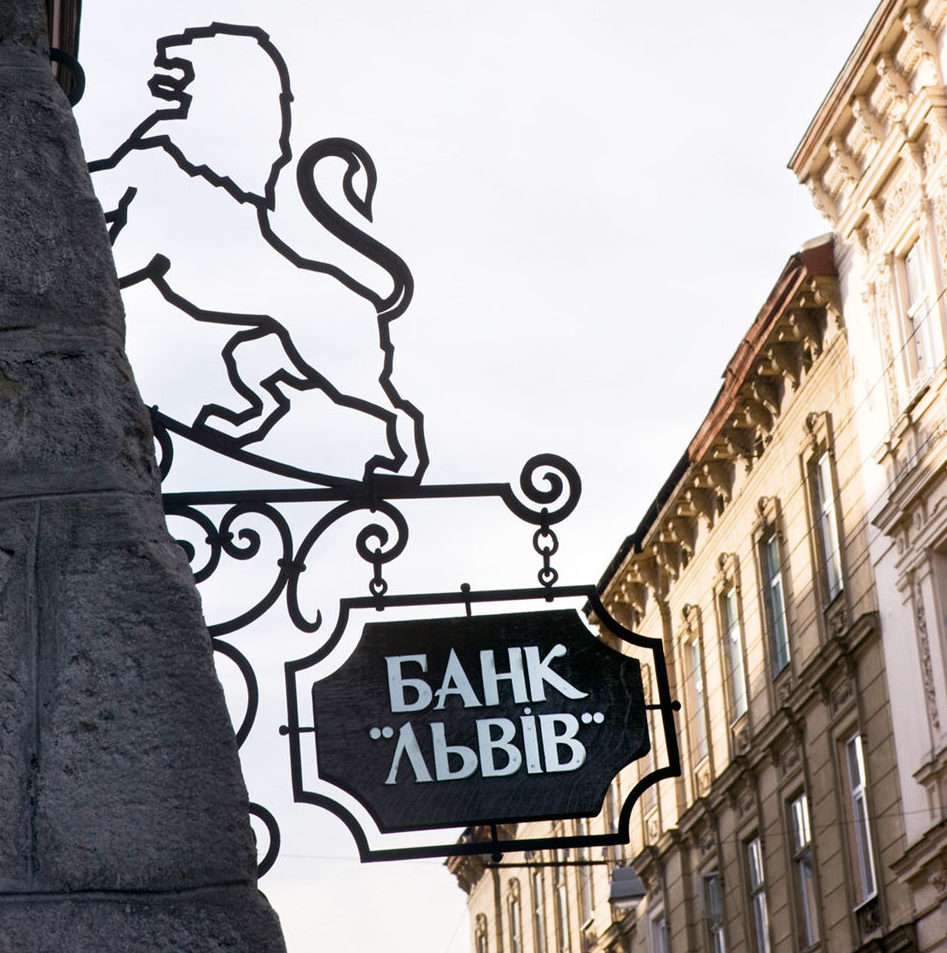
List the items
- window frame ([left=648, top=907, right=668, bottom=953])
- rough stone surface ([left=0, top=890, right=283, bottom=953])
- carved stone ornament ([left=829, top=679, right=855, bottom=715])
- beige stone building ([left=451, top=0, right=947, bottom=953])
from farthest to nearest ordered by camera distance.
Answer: window frame ([left=648, top=907, right=668, bottom=953]) < carved stone ornament ([left=829, top=679, right=855, bottom=715]) < beige stone building ([left=451, top=0, right=947, bottom=953]) < rough stone surface ([left=0, top=890, right=283, bottom=953])

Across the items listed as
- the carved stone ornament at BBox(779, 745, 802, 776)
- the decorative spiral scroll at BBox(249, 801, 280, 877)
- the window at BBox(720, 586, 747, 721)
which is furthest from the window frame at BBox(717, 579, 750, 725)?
the decorative spiral scroll at BBox(249, 801, 280, 877)

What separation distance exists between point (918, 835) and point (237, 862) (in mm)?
17601

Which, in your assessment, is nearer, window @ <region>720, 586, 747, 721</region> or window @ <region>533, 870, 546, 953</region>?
window @ <region>720, 586, 747, 721</region>

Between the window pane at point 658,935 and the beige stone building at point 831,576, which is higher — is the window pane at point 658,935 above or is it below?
below

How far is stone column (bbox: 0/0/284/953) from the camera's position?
2.25 metres

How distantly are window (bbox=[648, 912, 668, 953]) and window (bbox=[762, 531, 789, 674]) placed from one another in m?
7.28

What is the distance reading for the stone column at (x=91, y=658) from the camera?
2.25 metres

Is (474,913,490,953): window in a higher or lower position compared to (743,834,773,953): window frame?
higher

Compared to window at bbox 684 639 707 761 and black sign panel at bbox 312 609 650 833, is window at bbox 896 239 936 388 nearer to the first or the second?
window at bbox 684 639 707 761

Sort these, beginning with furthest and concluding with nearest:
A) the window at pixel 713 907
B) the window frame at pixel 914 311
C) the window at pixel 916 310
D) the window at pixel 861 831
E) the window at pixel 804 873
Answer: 1. the window at pixel 713 907
2. the window at pixel 804 873
3. the window at pixel 861 831
4. the window at pixel 916 310
5. the window frame at pixel 914 311

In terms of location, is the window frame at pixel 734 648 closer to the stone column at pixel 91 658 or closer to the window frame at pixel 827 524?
the window frame at pixel 827 524

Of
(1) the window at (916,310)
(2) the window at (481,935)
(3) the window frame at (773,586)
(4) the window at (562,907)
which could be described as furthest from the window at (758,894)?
(2) the window at (481,935)

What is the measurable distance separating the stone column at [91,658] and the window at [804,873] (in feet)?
69.0

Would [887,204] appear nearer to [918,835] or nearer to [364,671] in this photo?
[918,835]
